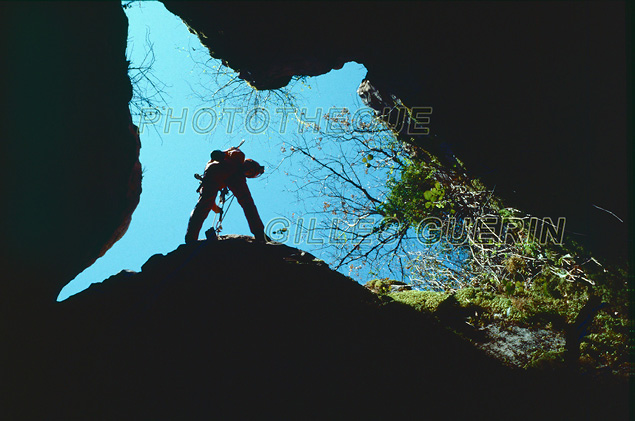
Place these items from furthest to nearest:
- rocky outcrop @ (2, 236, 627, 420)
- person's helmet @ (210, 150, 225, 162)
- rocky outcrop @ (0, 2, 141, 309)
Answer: person's helmet @ (210, 150, 225, 162)
rocky outcrop @ (0, 2, 141, 309)
rocky outcrop @ (2, 236, 627, 420)

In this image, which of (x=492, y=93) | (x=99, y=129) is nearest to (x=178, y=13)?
(x=99, y=129)

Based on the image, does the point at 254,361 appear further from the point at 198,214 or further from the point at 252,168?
the point at 252,168

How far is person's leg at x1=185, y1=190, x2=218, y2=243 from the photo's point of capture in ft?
13.6

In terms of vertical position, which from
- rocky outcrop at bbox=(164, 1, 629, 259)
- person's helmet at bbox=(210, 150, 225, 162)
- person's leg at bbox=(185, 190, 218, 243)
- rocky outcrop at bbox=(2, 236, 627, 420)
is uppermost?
rocky outcrop at bbox=(164, 1, 629, 259)

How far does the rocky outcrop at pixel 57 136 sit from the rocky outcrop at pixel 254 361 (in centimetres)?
63

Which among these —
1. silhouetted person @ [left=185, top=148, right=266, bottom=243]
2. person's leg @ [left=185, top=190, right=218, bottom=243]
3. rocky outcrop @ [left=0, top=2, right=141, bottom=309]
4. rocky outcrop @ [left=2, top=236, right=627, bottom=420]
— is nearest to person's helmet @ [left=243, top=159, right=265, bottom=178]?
silhouetted person @ [left=185, top=148, right=266, bottom=243]

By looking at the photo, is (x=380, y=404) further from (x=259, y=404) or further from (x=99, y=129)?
(x=99, y=129)

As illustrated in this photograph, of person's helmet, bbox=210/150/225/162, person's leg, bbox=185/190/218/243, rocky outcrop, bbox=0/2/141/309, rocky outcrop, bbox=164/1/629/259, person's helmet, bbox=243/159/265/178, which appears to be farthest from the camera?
person's helmet, bbox=243/159/265/178

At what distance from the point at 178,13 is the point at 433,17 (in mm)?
3339

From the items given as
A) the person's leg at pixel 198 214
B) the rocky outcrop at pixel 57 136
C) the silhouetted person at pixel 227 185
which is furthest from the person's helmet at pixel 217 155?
the rocky outcrop at pixel 57 136

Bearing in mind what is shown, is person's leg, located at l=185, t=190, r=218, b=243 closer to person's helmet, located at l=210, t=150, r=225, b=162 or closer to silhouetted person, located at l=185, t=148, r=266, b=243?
silhouetted person, located at l=185, t=148, r=266, b=243

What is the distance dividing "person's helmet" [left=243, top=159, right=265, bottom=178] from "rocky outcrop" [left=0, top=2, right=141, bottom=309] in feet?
5.13

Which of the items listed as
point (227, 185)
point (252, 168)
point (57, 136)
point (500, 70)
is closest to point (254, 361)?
point (227, 185)

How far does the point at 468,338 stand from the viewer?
356 cm
